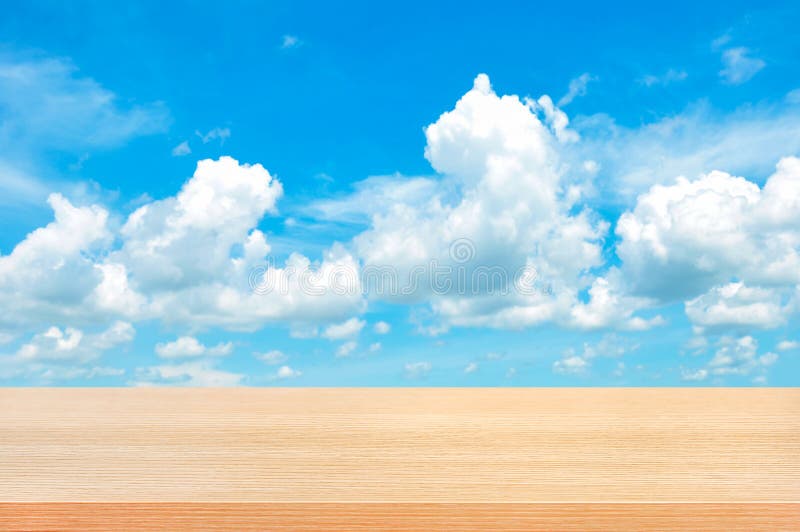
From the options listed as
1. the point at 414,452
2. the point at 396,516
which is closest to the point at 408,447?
the point at 414,452

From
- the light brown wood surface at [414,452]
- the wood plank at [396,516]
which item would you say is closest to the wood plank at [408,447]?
the light brown wood surface at [414,452]

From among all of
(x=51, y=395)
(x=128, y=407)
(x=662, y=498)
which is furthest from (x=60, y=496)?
(x=662, y=498)

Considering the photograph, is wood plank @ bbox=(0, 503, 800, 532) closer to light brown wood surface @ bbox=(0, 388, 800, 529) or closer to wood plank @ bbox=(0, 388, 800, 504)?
light brown wood surface @ bbox=(0, 388, 800, 529)

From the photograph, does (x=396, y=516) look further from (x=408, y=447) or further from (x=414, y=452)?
(x=408, y=447)

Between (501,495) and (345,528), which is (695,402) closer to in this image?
(501,495)

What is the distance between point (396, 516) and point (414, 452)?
6.35 feet

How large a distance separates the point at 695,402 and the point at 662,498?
3317 millimetres

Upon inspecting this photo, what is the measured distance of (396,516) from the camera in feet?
21.0

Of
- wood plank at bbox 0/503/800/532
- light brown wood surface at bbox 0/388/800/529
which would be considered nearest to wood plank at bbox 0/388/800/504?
light brown wood surface at bbox 0/388/800/529

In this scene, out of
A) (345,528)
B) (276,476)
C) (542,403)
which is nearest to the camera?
(345,528)

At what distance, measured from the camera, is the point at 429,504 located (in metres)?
6.73

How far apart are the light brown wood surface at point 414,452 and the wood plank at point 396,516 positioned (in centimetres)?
3

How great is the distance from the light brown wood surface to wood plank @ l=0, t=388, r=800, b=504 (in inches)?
1.1

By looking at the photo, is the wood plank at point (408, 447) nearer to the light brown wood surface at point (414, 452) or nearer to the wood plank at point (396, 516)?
the light brown wood surface at point (414, 452)
